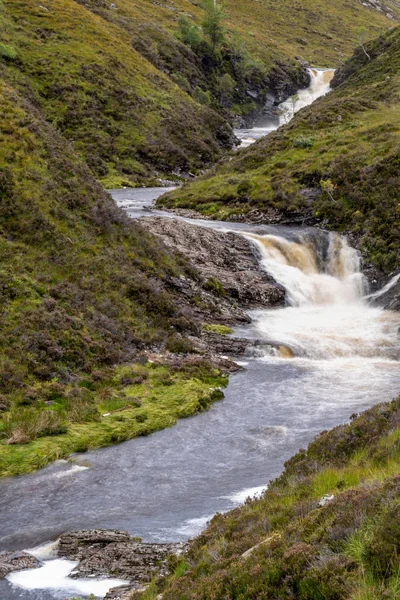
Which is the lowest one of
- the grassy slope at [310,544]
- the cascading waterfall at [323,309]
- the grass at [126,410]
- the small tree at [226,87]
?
the grass at [126,410]

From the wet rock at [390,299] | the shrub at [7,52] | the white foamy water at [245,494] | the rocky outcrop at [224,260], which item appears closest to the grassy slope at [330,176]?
the wet rock at [390,299]

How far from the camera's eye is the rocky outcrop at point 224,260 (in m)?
33.9

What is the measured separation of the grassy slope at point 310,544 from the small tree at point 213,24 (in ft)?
410

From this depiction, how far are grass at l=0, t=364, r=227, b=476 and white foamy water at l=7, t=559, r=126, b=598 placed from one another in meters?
5.31

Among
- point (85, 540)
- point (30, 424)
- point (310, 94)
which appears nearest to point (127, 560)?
point (85, 540)

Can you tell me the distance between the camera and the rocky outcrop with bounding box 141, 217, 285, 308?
33875 millimetres

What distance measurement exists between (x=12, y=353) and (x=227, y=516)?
1218 cm

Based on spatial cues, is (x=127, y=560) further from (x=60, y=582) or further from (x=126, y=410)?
(x=126, y=410)

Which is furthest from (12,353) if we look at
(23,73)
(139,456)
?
(23,73)

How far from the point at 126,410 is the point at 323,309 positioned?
711 inches

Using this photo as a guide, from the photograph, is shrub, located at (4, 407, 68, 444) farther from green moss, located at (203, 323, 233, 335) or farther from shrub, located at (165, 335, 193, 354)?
green moss, located at (203, 323, 233, 335)

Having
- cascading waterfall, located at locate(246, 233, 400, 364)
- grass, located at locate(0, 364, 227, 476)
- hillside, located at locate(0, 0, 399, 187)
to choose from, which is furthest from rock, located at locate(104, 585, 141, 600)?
hillside, located at locate(0, 0, 399, 187)

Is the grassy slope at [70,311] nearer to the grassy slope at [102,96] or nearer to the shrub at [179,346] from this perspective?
the shrub at [179,346]

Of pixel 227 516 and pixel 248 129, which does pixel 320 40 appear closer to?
→ pixel 248 129
